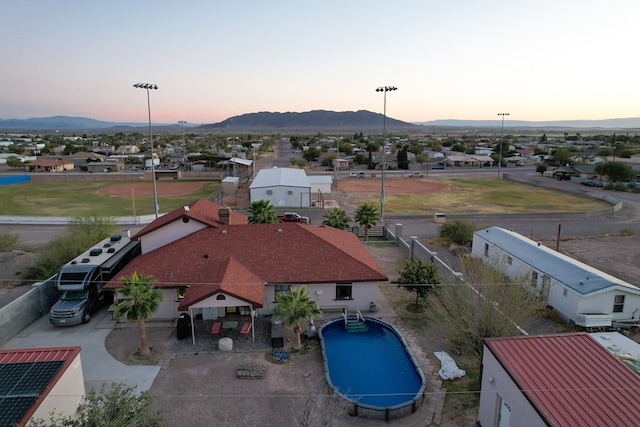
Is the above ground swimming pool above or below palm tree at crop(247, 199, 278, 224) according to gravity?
below

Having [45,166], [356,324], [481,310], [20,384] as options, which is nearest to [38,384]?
[20,384]

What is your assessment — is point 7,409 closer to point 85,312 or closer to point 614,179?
point 85,312

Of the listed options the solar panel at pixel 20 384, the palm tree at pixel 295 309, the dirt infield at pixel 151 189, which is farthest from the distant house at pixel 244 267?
the dirt infield at pixel 151 189

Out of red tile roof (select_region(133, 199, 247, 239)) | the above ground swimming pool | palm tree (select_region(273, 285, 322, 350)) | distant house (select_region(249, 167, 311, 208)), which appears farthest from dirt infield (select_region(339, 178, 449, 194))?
palm tree (select_region(273, 285, 322, 350))

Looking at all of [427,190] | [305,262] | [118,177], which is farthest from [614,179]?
[118,177]

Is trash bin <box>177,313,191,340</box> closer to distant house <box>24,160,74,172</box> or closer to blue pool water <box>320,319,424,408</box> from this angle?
blue pool water <box>320,319,424,408</box>

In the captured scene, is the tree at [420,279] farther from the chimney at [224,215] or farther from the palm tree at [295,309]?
the chimney at [224,215]
